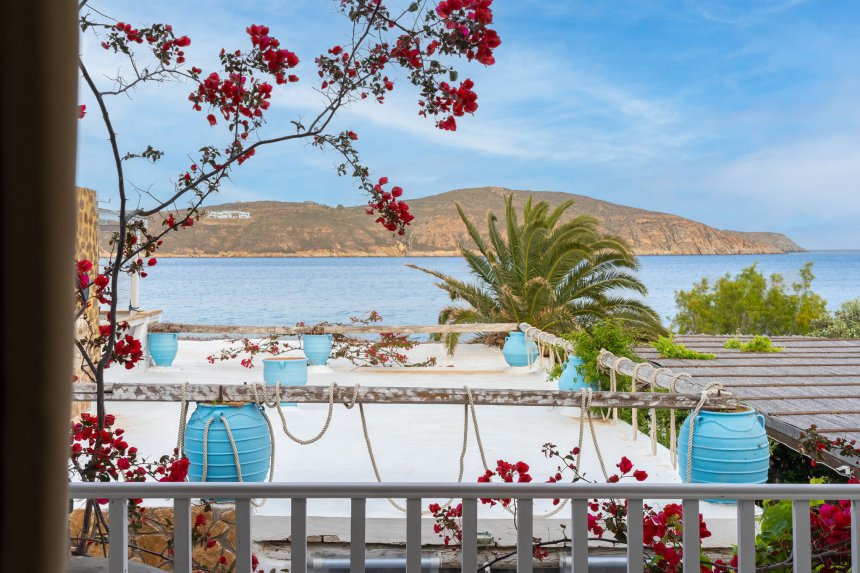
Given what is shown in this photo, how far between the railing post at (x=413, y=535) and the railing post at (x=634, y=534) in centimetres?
47

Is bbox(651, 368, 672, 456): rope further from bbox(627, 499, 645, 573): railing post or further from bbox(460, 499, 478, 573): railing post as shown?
bbox(460, 499, 478, 573): railing post

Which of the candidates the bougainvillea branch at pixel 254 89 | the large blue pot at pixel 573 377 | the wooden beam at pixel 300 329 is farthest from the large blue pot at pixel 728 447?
the wooden beam at pixel 300 329

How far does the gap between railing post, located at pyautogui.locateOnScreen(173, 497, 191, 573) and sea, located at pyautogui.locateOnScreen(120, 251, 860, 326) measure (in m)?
32.4

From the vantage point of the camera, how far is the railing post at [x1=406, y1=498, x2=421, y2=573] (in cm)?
153

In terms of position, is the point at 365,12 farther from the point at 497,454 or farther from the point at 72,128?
the point at 497,454

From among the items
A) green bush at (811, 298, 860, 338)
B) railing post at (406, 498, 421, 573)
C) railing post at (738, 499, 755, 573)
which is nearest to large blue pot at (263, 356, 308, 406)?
railing post at (406, 498, 421, 573)

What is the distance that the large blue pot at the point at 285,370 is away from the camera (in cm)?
731

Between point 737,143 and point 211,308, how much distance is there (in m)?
40.5

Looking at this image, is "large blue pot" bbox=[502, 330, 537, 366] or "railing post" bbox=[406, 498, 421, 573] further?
"large blue pot" bbox=[502, 330, 537, 366]

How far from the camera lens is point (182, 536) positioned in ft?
5.05

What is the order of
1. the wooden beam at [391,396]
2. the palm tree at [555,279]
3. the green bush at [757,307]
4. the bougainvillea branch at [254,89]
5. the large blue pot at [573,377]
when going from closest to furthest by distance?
the bougainvillea branch at [254,89], the wooden beam at [391,396], the large blue pot at [573,377], the palm tree at [555,279], the green bush at [757,307]

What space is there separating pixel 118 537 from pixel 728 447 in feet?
11.3

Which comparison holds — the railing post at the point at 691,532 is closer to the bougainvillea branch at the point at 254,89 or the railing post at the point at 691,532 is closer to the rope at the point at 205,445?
the bougainvillea branch at the point at 254,89

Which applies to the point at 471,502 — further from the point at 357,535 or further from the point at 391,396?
the point at 391,396
